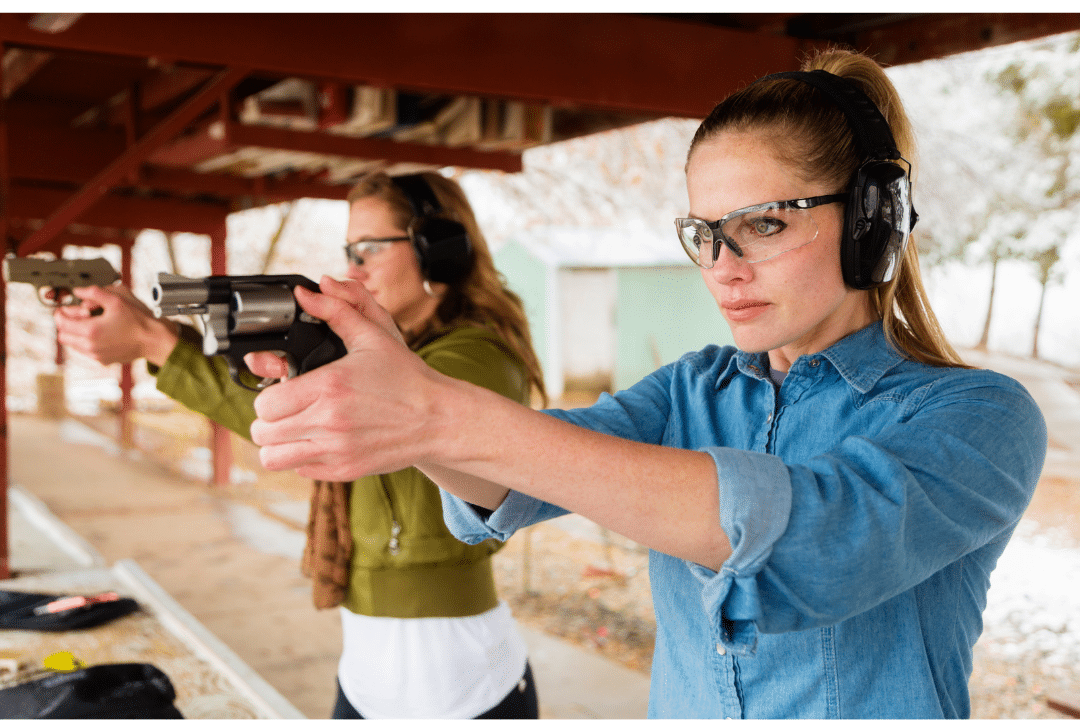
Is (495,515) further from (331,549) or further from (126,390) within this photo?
(126,390)

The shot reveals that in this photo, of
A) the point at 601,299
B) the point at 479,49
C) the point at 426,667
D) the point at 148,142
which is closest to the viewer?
the point at 426,667

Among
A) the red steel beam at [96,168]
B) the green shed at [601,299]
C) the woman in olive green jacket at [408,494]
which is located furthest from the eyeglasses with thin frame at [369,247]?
the green shed at [601,299]

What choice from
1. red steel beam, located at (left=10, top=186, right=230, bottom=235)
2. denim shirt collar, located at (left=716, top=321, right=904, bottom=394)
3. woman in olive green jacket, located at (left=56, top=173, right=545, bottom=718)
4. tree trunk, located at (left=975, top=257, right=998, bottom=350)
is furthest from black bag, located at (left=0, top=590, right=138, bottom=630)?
tree trunk, located at (left=975, top=257, right=998, bottom=350)

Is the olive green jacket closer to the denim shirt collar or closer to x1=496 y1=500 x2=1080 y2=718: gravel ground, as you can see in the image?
the denim shirt collar

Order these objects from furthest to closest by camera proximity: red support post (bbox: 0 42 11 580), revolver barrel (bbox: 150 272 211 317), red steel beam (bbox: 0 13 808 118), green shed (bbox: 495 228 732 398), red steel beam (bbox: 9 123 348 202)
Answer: green shed (bbox: 495 228 732 398) < red steel beam (bbox: 9 123 348 202) < red support post (bbox: 0 42 11 580) < red steel beam (bbox: 0 13 808 118) < revolver barrel (bbox: 150 272 211 317)

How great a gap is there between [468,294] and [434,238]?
195 mm

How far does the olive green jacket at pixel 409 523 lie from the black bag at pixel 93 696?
0.50 m

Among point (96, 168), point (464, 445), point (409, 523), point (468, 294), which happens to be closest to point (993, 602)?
point (468, 294)

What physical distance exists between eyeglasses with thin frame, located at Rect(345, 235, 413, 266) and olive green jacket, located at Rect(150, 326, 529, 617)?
288 mm

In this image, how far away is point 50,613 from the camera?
2.54 metres

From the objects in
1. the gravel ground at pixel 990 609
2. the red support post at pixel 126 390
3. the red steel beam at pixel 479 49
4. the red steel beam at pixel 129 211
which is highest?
the red steel beam at pixel 479 49

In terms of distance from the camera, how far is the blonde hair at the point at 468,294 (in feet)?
7.12

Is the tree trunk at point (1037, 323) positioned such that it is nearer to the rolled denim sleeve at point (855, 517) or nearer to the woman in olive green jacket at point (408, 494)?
the woman in olive green jacket at point (408, 494)

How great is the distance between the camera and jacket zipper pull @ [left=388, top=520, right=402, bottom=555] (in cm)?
197
